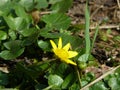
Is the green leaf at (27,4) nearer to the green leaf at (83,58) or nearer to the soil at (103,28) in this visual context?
the soil at (103,28)

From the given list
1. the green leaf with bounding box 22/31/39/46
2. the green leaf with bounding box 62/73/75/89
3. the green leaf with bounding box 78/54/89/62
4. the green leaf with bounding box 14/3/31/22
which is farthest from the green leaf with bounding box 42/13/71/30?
the green leaf with bounding box 62/73/75/89

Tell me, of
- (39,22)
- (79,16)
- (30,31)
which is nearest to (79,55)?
(30,31)

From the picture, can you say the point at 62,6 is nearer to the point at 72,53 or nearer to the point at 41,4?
the point at 41,4

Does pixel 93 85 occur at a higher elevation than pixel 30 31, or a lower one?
lower

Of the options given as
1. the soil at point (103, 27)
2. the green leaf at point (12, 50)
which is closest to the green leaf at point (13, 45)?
the green leaf at point (12, 50)

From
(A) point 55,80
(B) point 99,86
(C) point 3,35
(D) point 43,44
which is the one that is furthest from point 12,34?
(B) point 99,86

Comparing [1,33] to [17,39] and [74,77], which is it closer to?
[17,39]
